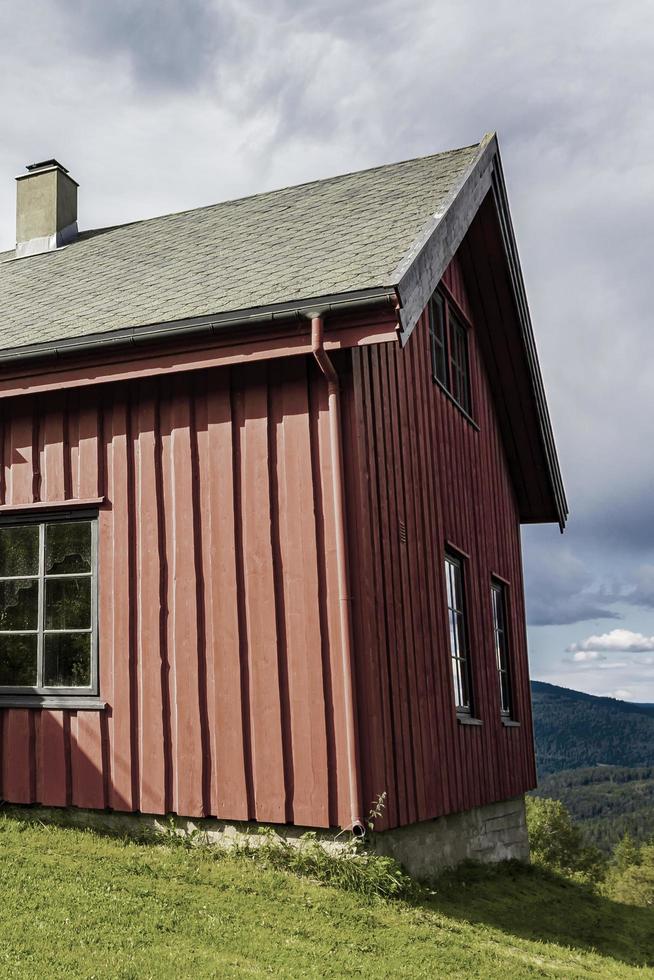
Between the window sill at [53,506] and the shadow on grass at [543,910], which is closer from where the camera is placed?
the shadow on grass at [543,910]

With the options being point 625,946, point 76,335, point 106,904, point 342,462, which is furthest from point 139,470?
point 625,946

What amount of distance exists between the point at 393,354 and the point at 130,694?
12.6 ft

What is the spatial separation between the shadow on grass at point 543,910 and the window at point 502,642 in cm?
241

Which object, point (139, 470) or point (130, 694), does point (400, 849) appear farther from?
point (139, 470)

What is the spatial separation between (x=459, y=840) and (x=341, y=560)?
13.1ft

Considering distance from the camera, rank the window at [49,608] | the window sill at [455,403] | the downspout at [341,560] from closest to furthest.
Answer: the downspout at [341,560] → the window at [49,608] → the window sill at [455,403]

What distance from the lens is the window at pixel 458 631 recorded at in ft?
34.3

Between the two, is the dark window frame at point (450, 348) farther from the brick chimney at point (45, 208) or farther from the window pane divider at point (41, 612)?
the brick chimney at point (45, 208)

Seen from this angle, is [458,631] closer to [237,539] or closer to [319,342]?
[237,539]

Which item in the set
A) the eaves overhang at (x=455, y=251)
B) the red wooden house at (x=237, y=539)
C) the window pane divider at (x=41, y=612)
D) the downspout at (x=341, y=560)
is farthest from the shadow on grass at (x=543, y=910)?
the eaves overhang at (x=455, y=251)

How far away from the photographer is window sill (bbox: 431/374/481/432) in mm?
10781

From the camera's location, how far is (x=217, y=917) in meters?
6.11

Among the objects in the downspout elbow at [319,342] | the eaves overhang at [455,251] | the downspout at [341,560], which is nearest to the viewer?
the downspout at [341,560]

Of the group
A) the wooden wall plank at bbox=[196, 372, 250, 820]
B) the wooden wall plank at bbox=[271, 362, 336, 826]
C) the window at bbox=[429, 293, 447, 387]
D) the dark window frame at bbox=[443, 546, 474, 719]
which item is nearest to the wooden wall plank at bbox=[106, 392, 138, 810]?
the wooden wall plank at bbox=[196, 372, 250, 820]
